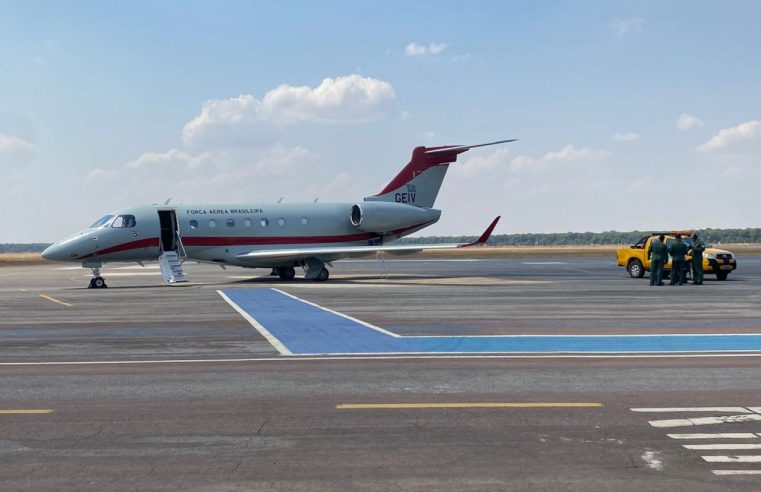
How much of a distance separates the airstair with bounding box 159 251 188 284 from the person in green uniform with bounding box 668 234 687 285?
66.4 feet

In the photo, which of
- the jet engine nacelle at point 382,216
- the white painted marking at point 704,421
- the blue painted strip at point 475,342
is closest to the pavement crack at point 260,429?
the white painted marking at point 704,421

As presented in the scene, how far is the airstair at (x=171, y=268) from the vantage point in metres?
35.9

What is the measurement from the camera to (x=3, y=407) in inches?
373

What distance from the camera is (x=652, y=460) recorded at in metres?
6.95

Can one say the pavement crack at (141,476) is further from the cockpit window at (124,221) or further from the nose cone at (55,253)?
the cockpit window at (124,221)

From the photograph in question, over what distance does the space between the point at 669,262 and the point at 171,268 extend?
21.7m

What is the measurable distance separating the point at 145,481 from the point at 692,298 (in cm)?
2218

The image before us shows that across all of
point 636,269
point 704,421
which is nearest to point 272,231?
point 636,269

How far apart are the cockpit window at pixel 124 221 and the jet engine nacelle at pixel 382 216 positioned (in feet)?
36.9

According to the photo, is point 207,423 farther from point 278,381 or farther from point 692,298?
point 692,298

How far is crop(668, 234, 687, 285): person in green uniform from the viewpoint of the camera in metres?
32.6

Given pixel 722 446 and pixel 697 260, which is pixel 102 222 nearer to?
pixel 697 260

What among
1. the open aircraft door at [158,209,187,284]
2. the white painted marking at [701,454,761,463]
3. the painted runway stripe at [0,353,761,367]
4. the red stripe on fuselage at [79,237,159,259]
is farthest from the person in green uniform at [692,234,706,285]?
the white painted marking at [701,454,761,463]

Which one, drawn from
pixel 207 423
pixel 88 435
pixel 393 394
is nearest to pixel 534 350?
pixel 393 394
